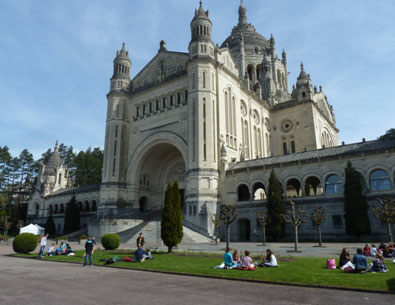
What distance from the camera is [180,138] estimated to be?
135ft

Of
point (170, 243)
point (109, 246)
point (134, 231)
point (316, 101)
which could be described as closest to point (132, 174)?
point (134, 231)

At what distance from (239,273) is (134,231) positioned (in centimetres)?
2335

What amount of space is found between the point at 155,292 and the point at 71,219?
1773 inches

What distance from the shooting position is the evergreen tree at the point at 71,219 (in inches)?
1906

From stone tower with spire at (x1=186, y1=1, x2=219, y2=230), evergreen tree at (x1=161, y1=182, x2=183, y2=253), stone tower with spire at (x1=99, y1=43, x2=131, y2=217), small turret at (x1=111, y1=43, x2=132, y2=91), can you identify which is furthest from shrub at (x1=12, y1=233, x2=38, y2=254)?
small turret at (x1=111, y1=43, x2=132, y2=91)

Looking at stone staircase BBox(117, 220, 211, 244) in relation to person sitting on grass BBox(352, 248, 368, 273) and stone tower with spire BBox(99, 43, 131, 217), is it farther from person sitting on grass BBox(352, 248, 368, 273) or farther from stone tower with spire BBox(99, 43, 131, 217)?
person sitting on grass BBox(352, 248, 368, 273)

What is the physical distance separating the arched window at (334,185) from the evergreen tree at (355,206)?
7.08 feet

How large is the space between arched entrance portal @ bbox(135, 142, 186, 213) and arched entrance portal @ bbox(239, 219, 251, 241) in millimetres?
13541

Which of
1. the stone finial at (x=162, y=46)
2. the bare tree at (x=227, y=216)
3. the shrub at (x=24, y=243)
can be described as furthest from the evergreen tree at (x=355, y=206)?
the stone finial at (x=162, y=46)

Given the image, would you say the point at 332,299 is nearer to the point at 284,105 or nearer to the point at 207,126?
the point at 207,126

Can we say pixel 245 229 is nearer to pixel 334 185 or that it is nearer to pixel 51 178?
pixel 334 185

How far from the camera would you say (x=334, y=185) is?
30141 mm

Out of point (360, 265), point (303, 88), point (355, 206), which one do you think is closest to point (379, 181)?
point (355, 206)

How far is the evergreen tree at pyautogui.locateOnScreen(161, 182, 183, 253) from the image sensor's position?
20484 mm
